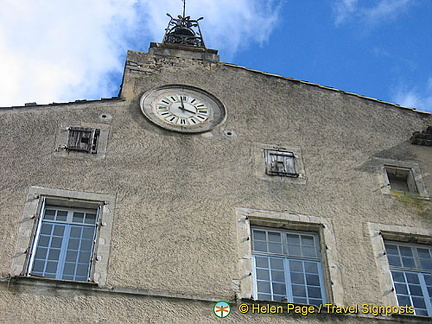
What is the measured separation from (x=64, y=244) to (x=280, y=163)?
394 centimetres

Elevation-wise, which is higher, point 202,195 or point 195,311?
point 202,195

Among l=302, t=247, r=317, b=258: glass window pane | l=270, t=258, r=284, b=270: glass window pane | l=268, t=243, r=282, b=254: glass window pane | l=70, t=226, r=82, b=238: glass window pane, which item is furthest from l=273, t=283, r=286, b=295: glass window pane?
l=70, t=226, r=82, b=238: glass window pane

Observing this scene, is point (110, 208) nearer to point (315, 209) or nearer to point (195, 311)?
point (195, 311)

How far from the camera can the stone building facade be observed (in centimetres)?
1011

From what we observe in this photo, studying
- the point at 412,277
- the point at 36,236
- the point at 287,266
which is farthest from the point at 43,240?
the point at 412,277

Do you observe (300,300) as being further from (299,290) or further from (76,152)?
(76,152)

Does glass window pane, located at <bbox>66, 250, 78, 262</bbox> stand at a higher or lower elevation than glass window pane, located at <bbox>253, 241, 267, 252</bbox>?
lower

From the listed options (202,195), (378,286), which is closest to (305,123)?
(202,195)

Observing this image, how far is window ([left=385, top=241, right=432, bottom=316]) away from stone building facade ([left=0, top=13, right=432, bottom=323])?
0.8 inches

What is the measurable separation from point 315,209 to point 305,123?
223 cm

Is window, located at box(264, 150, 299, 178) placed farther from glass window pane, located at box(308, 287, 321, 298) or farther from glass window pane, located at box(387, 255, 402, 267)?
glass window pane, located at box(308, 287, 321, 298)

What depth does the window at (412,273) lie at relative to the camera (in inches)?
429

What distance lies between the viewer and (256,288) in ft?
34.8

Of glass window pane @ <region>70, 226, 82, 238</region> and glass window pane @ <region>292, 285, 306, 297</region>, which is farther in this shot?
glass window pane @ <region>70, 226, 82, 238</region>
